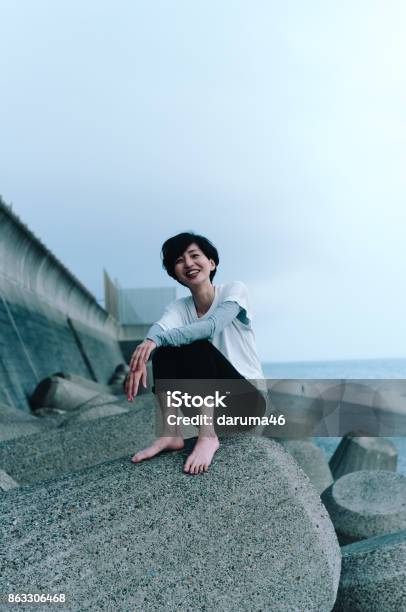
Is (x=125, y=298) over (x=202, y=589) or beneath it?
beneath

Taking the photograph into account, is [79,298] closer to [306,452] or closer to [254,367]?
[306,452]

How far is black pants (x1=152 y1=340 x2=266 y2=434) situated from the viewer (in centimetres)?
257

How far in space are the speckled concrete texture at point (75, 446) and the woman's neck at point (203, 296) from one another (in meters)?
1.82

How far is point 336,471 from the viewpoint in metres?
7.80

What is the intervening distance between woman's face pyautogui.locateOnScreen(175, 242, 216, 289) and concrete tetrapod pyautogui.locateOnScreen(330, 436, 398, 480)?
18.9ft

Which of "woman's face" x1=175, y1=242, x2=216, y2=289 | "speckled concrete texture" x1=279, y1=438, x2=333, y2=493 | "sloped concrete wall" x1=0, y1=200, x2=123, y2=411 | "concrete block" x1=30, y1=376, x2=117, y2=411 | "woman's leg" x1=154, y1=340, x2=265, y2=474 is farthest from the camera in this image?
"sloped concrete wall" x1=0, y1=200, x2=123, y2=411

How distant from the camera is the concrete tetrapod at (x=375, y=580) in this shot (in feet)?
8.55

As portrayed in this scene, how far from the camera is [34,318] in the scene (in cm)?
1119

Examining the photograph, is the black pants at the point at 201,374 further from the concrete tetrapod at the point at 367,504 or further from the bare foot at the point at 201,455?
the concrete tetrapod at the point at 367,504

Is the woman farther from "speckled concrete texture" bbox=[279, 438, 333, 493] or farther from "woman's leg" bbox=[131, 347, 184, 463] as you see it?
"speckled concrete texture" bbox=[279, 438, 333, 493]

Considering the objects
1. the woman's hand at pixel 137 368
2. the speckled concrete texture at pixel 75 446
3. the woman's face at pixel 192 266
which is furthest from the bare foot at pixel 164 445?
the speckled concrete texture at pixel 75 446

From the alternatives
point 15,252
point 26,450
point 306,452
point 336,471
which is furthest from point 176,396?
point 15,252

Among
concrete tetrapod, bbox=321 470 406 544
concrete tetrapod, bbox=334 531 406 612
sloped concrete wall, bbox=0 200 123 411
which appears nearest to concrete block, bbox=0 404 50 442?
sloped concrete wall, bbox=0 200 123 411

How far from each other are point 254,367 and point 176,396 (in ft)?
1.26
